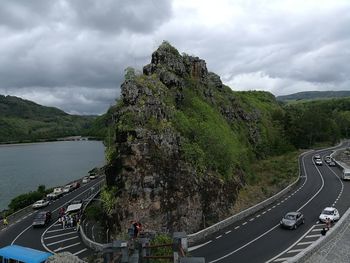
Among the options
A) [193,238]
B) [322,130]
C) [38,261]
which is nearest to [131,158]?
[193,238]

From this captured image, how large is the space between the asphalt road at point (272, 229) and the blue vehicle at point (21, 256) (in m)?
12.6

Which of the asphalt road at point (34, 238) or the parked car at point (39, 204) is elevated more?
the parked car at point (39, 204)

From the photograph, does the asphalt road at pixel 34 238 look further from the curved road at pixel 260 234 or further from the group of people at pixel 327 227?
the group of people at pixel 327 227

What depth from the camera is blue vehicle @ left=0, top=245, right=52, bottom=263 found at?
29594 mm

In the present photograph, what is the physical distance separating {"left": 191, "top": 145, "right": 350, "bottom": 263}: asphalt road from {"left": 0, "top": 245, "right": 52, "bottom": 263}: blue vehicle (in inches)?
495

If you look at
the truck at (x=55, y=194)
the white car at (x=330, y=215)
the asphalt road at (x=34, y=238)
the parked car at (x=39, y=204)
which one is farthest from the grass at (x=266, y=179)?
the truck at (x=55, y=194)

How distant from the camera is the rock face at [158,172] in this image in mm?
40562

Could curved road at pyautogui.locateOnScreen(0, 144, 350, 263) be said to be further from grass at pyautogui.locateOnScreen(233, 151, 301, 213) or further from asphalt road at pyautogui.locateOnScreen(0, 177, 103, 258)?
grass at pyautogui.locateOnScreen(233, 151, 301, 213)

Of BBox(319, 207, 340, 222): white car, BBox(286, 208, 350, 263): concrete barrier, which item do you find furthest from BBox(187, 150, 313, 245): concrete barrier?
BBox(286, 208, 350, 263): concrete barrier

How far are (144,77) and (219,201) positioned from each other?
19.4 metres

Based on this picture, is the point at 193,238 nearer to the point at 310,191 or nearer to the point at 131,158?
the point at 131,158

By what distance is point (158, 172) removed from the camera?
42906mm

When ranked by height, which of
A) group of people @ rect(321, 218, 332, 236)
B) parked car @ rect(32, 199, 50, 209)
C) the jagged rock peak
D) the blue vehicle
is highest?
the jagged rock peak

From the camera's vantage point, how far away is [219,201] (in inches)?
1871
